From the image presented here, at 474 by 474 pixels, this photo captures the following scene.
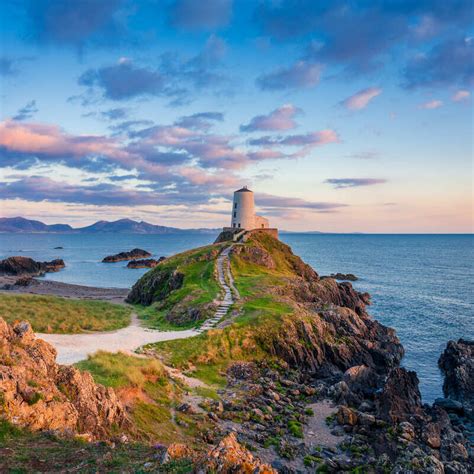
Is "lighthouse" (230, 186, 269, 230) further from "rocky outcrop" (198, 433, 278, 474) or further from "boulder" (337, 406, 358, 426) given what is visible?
"rocky outcrop" (198, 433, 278, 474)

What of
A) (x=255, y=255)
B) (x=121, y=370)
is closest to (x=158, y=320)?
(x=121, y=370)

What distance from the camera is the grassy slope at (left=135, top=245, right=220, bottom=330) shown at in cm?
4441

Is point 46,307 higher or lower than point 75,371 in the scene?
lower

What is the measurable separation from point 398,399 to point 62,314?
110 feet

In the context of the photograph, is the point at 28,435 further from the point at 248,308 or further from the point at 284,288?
the point at 284,288

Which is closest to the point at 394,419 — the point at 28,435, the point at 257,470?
the point at 257,470

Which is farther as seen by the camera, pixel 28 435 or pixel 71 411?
pixel 71 411

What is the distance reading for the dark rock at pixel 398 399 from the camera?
25484 mm

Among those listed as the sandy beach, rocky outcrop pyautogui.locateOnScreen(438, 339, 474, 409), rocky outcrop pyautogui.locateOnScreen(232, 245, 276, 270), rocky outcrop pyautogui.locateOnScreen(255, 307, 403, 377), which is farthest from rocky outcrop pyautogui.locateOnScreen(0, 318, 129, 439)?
the sandy beach

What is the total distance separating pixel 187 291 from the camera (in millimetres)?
51094

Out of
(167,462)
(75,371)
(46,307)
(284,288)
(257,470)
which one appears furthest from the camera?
(284,288)

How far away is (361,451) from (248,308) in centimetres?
2236

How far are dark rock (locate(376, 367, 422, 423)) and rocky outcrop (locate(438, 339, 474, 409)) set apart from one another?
4778 millimetres

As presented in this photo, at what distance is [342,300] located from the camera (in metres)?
64.8
